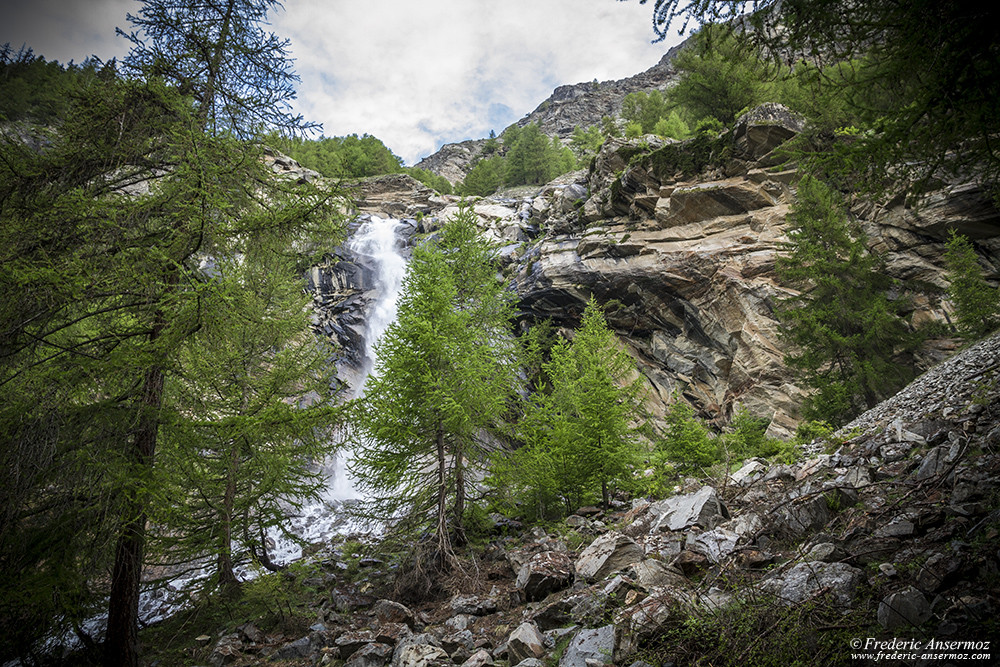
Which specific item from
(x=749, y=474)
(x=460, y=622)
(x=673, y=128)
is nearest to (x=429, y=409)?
(x=460, y=622)

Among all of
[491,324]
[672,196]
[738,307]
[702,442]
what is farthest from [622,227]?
[702,442]

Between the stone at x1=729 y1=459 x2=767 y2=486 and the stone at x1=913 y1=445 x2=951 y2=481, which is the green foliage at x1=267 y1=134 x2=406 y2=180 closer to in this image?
the stone at x1=729 y1=459 x2=767 y2=486

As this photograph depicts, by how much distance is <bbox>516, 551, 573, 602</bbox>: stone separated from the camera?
565 cm

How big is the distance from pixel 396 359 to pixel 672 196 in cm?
1883

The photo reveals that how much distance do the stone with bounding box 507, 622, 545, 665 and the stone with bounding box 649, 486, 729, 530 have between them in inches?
99.9

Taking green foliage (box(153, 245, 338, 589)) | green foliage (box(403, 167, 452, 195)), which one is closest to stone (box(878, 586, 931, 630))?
green foliage (box(153, 245, 338, 589))

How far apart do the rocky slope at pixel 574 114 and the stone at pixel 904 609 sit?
7790cm

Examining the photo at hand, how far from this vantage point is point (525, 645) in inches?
156

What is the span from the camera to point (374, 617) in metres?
6.95

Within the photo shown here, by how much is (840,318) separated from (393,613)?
16.4m

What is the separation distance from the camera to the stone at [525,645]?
12.8ft

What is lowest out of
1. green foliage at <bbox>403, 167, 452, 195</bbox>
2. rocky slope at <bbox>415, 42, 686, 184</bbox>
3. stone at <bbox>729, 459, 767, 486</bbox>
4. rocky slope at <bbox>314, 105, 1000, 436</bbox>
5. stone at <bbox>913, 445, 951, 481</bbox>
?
stone at <bbox>729, 459, 767, 486</bbox>

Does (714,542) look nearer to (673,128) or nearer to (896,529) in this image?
(896,529)

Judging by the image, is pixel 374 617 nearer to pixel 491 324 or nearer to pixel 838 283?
pixel 491 324
